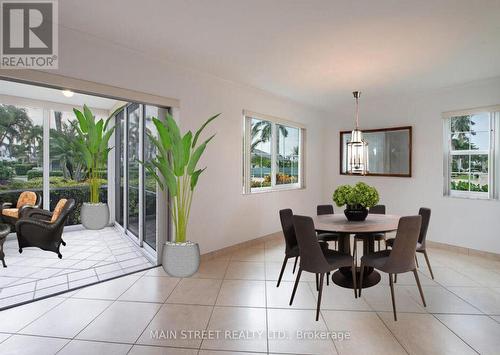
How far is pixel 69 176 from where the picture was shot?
234 inches

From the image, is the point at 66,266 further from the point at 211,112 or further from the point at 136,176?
the point at 211,112

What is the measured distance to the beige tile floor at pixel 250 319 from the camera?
2178mm

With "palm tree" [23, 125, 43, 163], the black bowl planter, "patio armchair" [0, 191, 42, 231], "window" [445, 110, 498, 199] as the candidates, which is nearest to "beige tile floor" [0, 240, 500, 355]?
the black bowl planter

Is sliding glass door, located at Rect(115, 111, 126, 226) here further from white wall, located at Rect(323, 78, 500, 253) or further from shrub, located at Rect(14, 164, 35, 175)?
white wall, located at Rect(323, 78, 500, 253)

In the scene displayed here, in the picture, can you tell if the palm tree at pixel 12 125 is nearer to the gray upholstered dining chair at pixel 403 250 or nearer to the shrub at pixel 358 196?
the shrub at pixel 358 196

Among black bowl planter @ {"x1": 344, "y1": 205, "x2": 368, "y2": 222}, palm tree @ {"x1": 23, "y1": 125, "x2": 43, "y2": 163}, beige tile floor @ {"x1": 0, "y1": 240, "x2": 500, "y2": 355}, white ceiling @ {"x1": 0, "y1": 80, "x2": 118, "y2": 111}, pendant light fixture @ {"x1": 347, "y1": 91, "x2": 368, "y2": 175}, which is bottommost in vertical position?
beige tile floor @ {"x1": 0, "y1": 240, "x2": 500, "y2": 355}

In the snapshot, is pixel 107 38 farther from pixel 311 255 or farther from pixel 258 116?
pixel 311 255

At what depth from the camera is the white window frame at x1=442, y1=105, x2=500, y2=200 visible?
169 inches

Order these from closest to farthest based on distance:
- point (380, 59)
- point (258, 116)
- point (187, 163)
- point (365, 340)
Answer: point (365, 340), point (187, 163), point (380, 59), point (258, 116)

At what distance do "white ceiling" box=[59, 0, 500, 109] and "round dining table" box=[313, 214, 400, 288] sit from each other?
1.82m

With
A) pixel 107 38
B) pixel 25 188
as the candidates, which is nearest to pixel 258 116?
pixel 107 38

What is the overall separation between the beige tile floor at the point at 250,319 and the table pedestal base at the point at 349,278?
0.08 meters

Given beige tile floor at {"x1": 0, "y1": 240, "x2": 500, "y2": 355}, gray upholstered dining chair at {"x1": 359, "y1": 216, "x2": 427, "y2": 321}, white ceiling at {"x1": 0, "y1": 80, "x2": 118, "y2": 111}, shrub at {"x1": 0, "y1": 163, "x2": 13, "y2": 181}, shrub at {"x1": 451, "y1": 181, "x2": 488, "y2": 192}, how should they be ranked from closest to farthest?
beige tile floor at {"x1": 0, "y1": 240, "x2": 500, "y2": 355}
gray upholstered dining chair at {"x1": 359, "y1": 216, "x2": 427, "y2": 321}
shrub at {"x1": 451, "y1": 181, "x2": 488, "y2": 192}
white ceiling at {"x1": 0, "y1": 80, "x2": 118, "y2": 111}
shrub at {"x1": 0, "y1": 163, "x2": 13, "y2": 181}

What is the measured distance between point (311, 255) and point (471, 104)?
3.76 m
